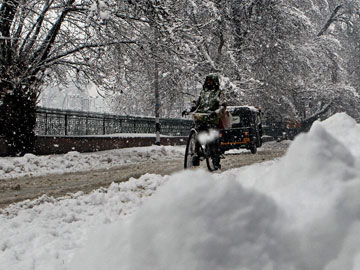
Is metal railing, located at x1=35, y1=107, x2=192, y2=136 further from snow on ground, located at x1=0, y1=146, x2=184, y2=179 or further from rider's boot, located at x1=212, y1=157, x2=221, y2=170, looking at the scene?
rider's boot, located at x1=212, y1=157, x2=221, y2=170

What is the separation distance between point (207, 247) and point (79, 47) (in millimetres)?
14130

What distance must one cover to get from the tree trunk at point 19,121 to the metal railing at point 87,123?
5.76 ft

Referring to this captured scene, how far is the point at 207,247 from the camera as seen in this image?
5.43 feet

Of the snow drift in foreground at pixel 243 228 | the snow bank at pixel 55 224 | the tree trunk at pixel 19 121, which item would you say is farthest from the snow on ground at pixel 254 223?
the tree trunk at pixel 19 121

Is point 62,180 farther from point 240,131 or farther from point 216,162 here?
point 240,131

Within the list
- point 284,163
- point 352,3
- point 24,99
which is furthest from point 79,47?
point 352,3

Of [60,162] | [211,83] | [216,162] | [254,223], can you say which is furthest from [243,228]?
[60,162]

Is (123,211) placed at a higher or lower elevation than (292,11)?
lower

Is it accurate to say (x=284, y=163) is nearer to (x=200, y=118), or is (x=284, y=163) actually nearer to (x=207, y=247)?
(x=207, y=247)

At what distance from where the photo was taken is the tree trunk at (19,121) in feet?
48.0

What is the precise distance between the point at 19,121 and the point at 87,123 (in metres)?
5.38

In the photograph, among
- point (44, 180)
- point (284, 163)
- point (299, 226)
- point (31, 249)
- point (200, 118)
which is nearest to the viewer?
point (299, 226)

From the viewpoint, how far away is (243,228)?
175 centimetres

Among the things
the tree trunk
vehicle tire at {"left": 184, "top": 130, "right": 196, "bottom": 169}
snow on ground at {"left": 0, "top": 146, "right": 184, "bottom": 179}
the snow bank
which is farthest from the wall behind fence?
the snow bank
